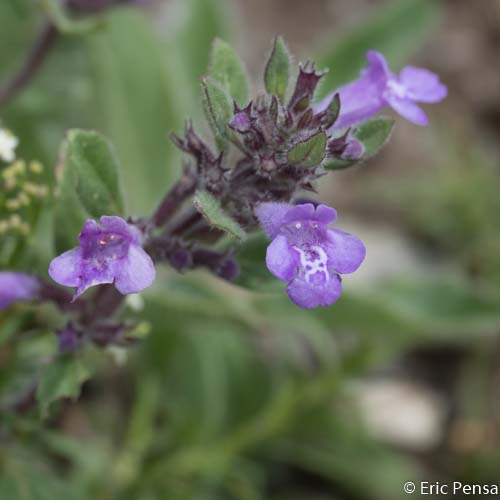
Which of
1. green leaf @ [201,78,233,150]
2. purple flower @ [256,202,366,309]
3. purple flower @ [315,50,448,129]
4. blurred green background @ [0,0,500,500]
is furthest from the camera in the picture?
blurred green background @ [0,0,500,500]

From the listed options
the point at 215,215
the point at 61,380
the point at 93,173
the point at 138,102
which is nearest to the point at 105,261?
the point at 215,215

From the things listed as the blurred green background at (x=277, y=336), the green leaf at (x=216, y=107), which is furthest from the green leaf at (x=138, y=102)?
the green leaf at (x=216, y=107)

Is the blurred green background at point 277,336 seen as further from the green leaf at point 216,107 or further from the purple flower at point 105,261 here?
the green leaf at point 216,107

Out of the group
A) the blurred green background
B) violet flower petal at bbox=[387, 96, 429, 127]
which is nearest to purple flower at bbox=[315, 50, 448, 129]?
violet flower petal at bbox=[387, 96, 429, 127]

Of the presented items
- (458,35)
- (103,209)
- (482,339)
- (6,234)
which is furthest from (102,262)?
(458,35)

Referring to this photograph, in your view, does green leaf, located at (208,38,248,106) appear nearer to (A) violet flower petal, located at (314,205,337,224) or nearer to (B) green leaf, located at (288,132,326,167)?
(B) green leaf, located at (288,132,326,167)
